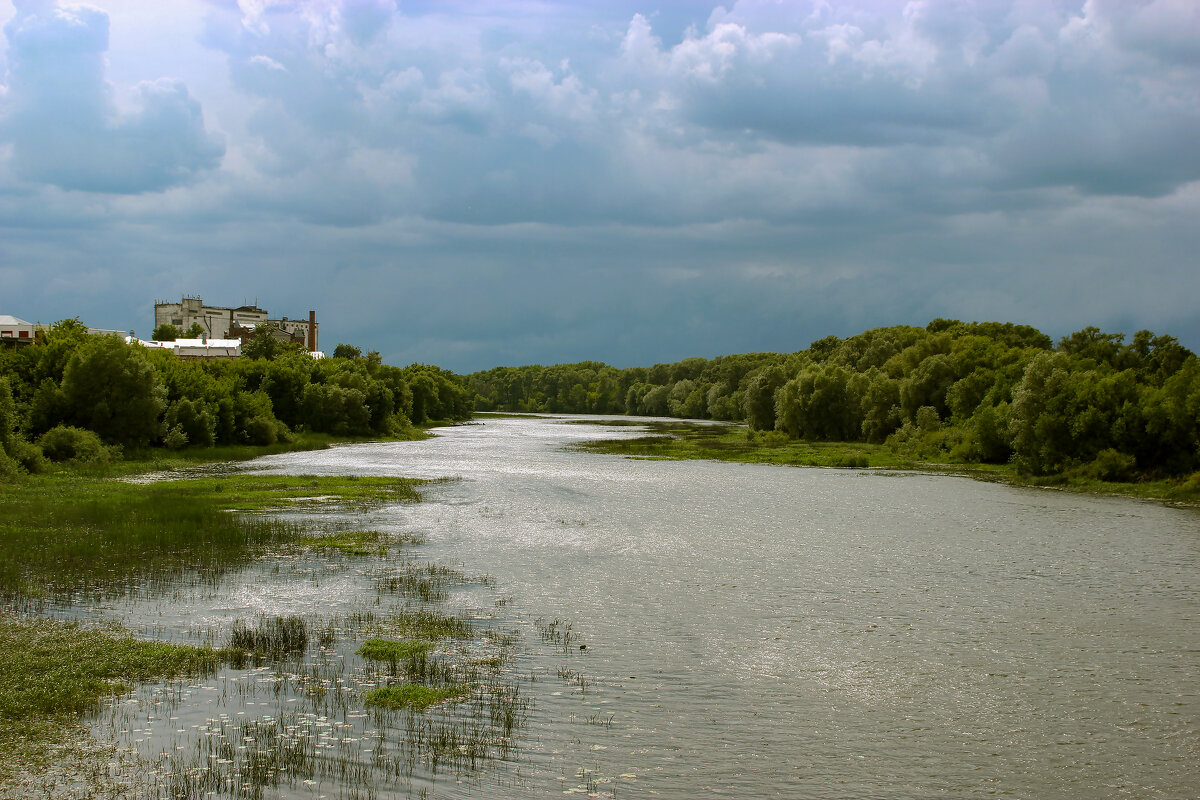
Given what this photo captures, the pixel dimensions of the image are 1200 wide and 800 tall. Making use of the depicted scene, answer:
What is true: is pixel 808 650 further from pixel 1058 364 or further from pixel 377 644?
pixel 1058 364

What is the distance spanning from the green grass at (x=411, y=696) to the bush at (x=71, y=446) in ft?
142

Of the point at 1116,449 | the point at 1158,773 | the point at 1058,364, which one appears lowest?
the point at 1158,773

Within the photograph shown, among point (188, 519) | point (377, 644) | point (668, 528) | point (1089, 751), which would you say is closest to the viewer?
point (1089, 751)

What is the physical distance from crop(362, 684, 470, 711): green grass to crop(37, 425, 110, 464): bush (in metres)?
43.2

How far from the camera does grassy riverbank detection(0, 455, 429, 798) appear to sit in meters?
13.8

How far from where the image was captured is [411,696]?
1525 cm

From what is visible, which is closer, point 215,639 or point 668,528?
point 215,639

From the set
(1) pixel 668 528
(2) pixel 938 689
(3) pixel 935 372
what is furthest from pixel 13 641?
(3) pixel 935 372

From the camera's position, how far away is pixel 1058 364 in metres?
63.4

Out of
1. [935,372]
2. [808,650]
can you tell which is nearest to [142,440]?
[808,650]

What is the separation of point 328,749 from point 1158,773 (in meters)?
12.5

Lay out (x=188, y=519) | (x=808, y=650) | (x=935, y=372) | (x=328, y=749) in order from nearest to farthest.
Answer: (x=328, y=749) → (x=808, y=650) → (x=188, y=519) → (x=935, y=372)

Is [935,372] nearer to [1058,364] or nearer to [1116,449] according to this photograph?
[1058,364]

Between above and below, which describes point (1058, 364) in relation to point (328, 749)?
above
